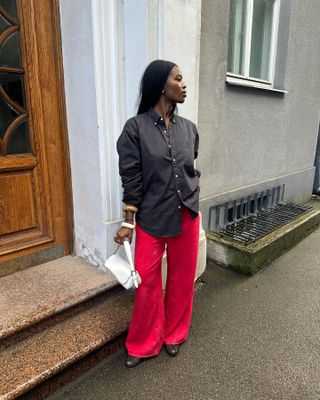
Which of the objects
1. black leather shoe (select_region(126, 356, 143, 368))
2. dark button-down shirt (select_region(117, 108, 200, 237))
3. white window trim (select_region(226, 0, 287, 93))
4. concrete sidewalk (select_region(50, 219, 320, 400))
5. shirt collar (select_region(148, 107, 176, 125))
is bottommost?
concrete sidewalk (select_region(50, 219, 320, 400))

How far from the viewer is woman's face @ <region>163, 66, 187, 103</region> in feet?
5.86

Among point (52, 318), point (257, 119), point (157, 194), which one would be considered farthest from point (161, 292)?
point (257, 119)

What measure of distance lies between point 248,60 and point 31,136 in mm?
2884

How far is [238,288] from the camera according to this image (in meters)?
3.01

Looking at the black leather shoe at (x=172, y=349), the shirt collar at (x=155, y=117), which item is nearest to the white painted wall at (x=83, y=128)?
the shirt collar at (x=155, y=117)

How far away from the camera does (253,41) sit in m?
4.15

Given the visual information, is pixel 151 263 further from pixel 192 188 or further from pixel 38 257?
pixel 38 257

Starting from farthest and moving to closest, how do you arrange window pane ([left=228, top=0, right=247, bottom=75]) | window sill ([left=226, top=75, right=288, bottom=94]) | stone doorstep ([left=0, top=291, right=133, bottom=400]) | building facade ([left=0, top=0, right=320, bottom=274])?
window pane ([left=228, top=0, right=247, bottom=75]) → window sill ([left=226, top=75, right=288, bottom=94]) → building facade ([left=0, top=0, right=320, bottom=274]) → stone doorstep ([left=0, top=291, right=133, bottom=400])

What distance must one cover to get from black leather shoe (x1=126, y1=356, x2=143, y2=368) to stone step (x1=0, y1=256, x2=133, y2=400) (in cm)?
18

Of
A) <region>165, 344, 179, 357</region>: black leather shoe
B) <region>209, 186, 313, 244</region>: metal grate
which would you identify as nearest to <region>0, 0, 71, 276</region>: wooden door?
<region>165, 344, 179, 357</region>: black leather shoe

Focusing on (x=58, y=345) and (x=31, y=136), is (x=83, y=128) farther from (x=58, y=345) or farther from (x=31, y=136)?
(x=58, y=345)

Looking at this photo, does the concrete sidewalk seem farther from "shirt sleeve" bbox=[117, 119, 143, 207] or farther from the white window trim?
the white window trim

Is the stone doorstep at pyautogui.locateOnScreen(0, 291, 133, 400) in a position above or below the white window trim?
below

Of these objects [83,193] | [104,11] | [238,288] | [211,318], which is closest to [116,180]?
[83,193]
